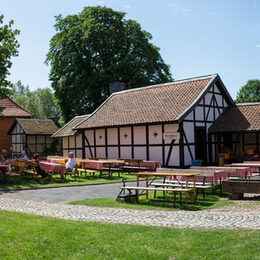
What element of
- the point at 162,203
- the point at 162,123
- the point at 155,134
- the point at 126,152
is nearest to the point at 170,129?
the point at 162,123

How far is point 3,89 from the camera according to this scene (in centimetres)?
2091

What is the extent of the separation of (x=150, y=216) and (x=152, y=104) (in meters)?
15.9

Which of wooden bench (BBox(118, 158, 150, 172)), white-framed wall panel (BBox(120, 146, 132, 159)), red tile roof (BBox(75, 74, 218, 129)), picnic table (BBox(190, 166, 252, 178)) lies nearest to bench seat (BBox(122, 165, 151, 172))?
wooden bench (BBox(118, 158, 150, 172))

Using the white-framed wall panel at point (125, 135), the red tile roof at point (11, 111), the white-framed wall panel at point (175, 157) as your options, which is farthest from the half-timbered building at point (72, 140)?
the red tile roof at point (11, 111)

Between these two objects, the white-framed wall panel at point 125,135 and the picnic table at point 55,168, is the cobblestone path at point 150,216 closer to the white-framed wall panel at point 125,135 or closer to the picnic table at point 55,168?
the picnic table at point 55,168

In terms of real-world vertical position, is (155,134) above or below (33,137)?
below

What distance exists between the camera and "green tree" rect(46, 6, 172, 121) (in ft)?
114

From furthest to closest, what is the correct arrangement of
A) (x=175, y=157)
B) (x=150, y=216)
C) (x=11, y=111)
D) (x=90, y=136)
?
(x=11, y=111), (x=90, y=136), (x=175, y=157), (x=150, y=216)

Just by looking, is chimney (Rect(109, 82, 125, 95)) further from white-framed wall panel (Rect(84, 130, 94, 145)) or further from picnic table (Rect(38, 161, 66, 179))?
picnic table (Rect(38, 161, 66, 179))

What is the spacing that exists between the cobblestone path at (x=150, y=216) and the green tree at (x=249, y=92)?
56.7m

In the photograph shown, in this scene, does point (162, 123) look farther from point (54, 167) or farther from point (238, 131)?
point (54, 167)

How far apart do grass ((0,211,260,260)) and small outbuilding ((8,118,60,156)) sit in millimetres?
31200

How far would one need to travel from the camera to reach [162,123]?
68.7 feet

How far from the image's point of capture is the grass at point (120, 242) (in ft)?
17.8
